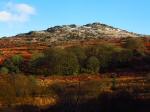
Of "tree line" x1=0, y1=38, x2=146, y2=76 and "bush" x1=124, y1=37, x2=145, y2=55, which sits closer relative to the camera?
"tree line" x1=0, y1=38, x2=146, y2=76

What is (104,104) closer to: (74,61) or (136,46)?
(74,61)

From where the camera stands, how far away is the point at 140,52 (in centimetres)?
7794

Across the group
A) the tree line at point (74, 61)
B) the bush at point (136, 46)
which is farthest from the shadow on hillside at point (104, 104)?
the bush at point (136, 46)

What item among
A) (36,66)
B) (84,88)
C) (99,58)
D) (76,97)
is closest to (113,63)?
(99,58)

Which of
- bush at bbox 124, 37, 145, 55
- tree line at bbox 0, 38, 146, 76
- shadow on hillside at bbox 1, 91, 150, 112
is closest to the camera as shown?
shadow on hillside at bbox 1, 91, 150, 112

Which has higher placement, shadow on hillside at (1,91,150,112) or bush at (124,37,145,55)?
bush at (124,37,145,55)

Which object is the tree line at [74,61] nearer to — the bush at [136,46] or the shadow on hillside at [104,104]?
the bush at [136,46]

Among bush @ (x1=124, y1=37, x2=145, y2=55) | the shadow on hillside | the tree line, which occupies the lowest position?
the shadow on hillside

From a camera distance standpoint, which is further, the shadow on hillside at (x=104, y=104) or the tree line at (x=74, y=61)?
the tree line at (x=74, y=61)

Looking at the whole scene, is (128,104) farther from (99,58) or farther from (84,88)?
(99,58)

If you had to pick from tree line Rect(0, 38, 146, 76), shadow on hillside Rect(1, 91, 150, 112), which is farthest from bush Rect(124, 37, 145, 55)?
shadow on hillside Rect(1, 91, 150, 112)

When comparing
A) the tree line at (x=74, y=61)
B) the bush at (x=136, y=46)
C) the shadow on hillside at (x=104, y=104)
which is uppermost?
the bush at (x=136, y=46)

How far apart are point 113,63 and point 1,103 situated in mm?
40549

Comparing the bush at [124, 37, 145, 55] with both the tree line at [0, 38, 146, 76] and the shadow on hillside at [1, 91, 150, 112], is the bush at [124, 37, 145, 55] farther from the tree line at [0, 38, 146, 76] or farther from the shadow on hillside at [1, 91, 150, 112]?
the shadow on hillside at [1, 91, 150, 112]
